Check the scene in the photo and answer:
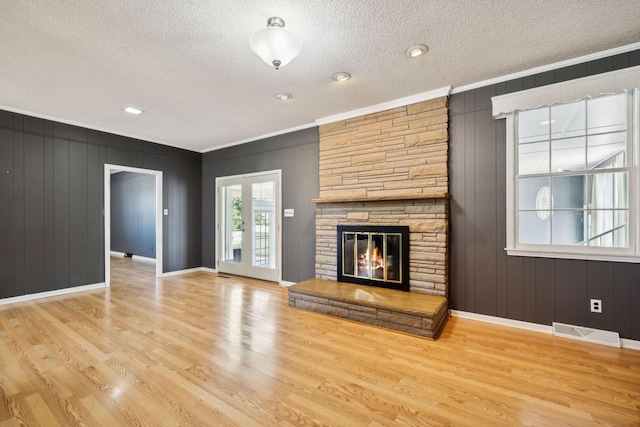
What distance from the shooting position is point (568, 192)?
9.45 feet

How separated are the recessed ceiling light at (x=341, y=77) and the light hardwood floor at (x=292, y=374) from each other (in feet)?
8.90

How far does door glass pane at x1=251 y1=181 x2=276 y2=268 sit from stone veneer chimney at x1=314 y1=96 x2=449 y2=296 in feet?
3.81

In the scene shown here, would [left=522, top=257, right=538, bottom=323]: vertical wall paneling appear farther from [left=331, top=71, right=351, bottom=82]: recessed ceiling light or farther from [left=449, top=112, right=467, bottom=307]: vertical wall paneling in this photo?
[left=331, top=71, right=351, bottom=82]: recessed ceiling light

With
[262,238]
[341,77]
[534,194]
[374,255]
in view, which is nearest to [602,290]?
[534,194]

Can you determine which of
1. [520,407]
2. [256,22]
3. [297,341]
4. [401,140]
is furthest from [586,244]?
[256,22]

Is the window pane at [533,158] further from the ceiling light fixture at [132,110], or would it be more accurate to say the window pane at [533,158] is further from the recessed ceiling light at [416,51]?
the ceiling light fixture at [132,110]

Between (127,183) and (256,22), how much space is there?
7.92m

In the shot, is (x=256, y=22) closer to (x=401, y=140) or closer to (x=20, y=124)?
(x=401, y=140)

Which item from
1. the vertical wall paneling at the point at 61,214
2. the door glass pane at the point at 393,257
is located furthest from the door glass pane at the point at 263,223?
the vertical wall paneling at the point at 61,214

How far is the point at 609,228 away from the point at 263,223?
4.68 metres

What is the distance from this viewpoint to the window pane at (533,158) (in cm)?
297

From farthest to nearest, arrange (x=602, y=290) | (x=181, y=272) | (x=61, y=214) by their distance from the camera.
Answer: (x=181, y=272) < (x=61, y=214) < (x=602, y=290)

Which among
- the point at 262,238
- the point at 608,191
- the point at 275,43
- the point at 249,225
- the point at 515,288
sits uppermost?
the point at 275,43

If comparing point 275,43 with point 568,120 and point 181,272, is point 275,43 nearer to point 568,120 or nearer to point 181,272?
point 568,120
